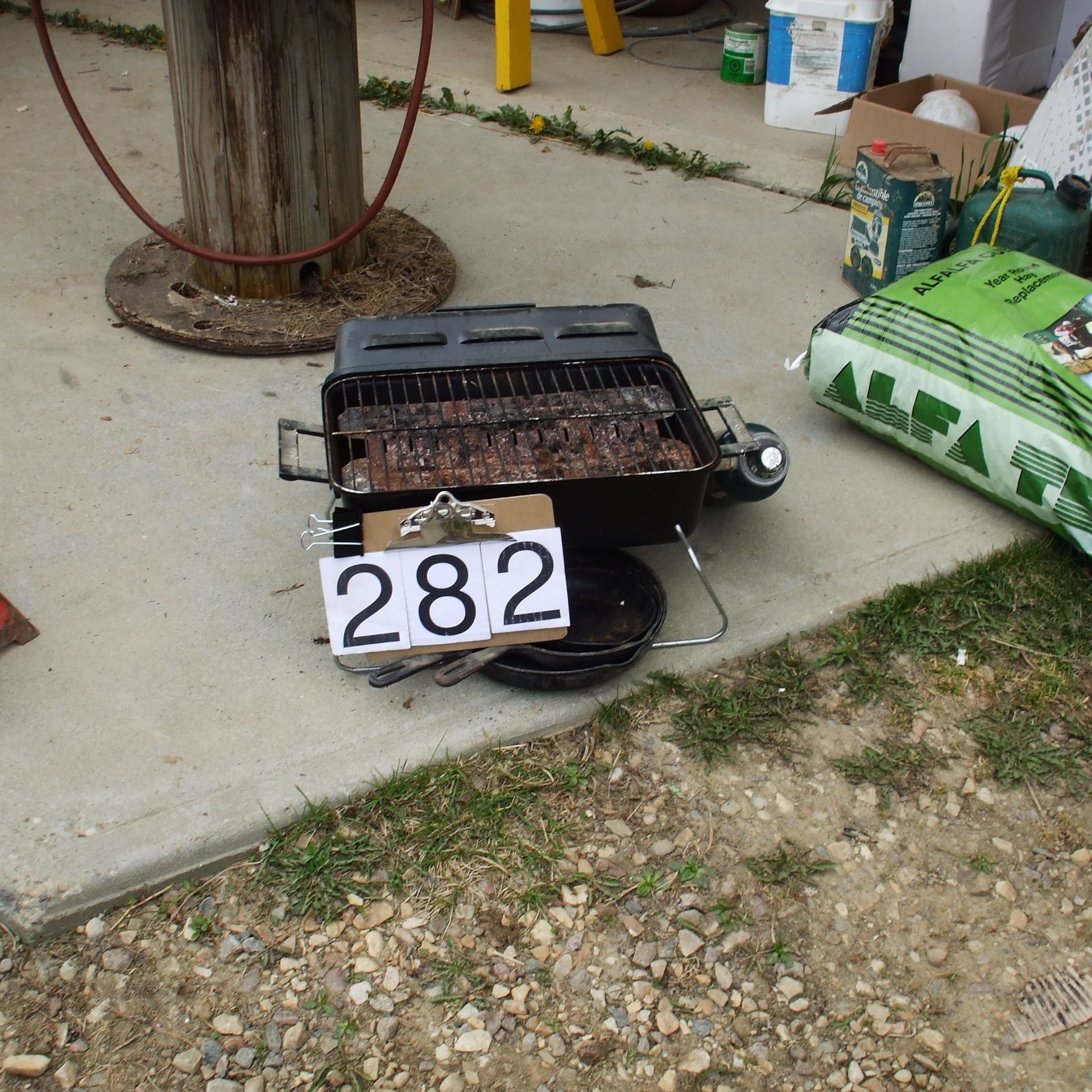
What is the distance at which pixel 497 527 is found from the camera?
1.93m

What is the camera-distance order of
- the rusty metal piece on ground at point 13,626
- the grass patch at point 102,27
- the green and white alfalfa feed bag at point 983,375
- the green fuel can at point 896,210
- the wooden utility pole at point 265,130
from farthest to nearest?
the grass patch at point 102,27, the green fuel can at point 896,210, the wooden utility pole at point 265,130, the green and white alfalfa feed bag at point 983,375, the rusty metal piece on ground at point 13,626

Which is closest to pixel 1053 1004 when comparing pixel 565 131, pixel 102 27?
pixel 565 131

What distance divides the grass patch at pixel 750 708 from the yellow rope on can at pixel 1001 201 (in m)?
1.53

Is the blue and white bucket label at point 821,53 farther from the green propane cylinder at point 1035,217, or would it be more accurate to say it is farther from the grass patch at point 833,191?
the green propane cylinder at point 1035,217

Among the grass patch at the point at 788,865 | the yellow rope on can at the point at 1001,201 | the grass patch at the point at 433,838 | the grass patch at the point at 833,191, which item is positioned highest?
the yellow rope on can at the point at 1001,201

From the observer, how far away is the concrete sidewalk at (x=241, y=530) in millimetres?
1874

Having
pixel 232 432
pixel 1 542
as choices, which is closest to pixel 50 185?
pixel 232 432

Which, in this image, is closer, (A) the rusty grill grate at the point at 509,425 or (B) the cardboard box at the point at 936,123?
(A) the rusty grill grate at the point at 509,425

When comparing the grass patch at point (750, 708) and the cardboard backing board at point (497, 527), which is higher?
the cardboard backing board at point (497, 527)

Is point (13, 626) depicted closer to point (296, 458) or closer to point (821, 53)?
point (296, 458)

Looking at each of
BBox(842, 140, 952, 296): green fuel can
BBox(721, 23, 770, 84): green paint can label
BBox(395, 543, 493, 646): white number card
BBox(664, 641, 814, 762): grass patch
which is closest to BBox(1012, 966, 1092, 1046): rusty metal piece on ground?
BBox(664, 641, 814, 762): grass patch

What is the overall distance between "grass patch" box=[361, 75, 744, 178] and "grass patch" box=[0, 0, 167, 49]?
49.0 inches

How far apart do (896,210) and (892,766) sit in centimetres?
182

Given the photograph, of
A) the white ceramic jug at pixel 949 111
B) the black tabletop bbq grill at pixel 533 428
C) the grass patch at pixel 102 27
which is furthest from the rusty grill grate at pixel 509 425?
the grass patch at pixel 102 27
